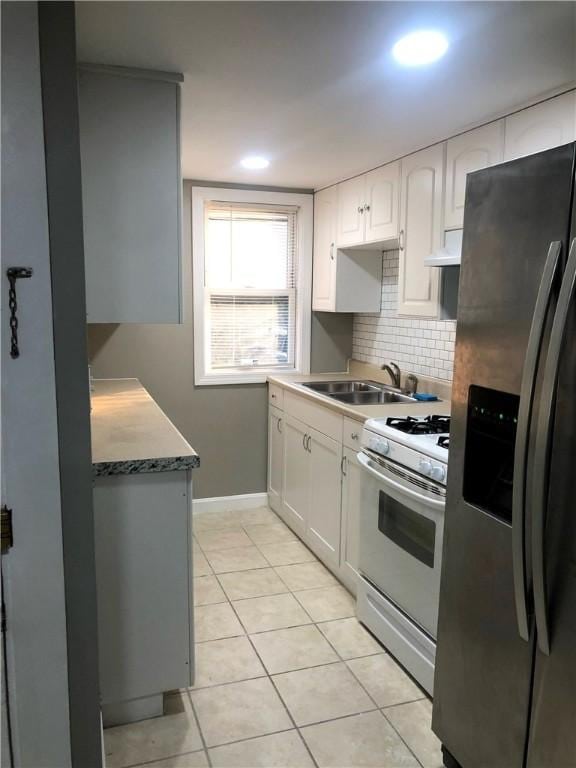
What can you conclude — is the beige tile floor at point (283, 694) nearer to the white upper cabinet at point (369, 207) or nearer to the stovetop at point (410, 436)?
the stovetop at point (410, 436)

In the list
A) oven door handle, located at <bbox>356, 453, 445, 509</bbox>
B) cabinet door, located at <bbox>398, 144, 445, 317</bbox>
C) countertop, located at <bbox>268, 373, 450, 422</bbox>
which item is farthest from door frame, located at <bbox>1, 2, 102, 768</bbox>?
cabinet door, located at <bbox>398, 144, 445, 317</bbox>

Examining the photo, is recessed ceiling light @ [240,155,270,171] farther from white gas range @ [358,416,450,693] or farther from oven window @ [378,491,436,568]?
oven window @ [378,491,436,568]

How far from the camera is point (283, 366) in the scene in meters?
4.40

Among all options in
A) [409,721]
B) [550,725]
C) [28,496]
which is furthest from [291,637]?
[28,496]

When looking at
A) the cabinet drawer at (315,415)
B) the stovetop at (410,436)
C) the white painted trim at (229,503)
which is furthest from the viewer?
the white painted trim at (229,503)

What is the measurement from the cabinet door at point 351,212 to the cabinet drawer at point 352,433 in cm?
122

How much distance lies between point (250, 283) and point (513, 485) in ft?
9.79

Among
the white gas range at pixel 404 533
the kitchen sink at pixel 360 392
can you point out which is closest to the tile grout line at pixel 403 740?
the white gas range at pixel 404 533

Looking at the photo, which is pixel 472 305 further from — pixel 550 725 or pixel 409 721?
pixel 409 721

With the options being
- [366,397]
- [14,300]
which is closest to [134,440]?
[14,300]

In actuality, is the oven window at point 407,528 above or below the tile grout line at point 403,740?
above

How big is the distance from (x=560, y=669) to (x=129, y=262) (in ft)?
6.10

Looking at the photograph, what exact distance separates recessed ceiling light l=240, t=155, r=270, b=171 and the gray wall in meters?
0.61

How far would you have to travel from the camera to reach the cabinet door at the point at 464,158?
2457 millimetres
